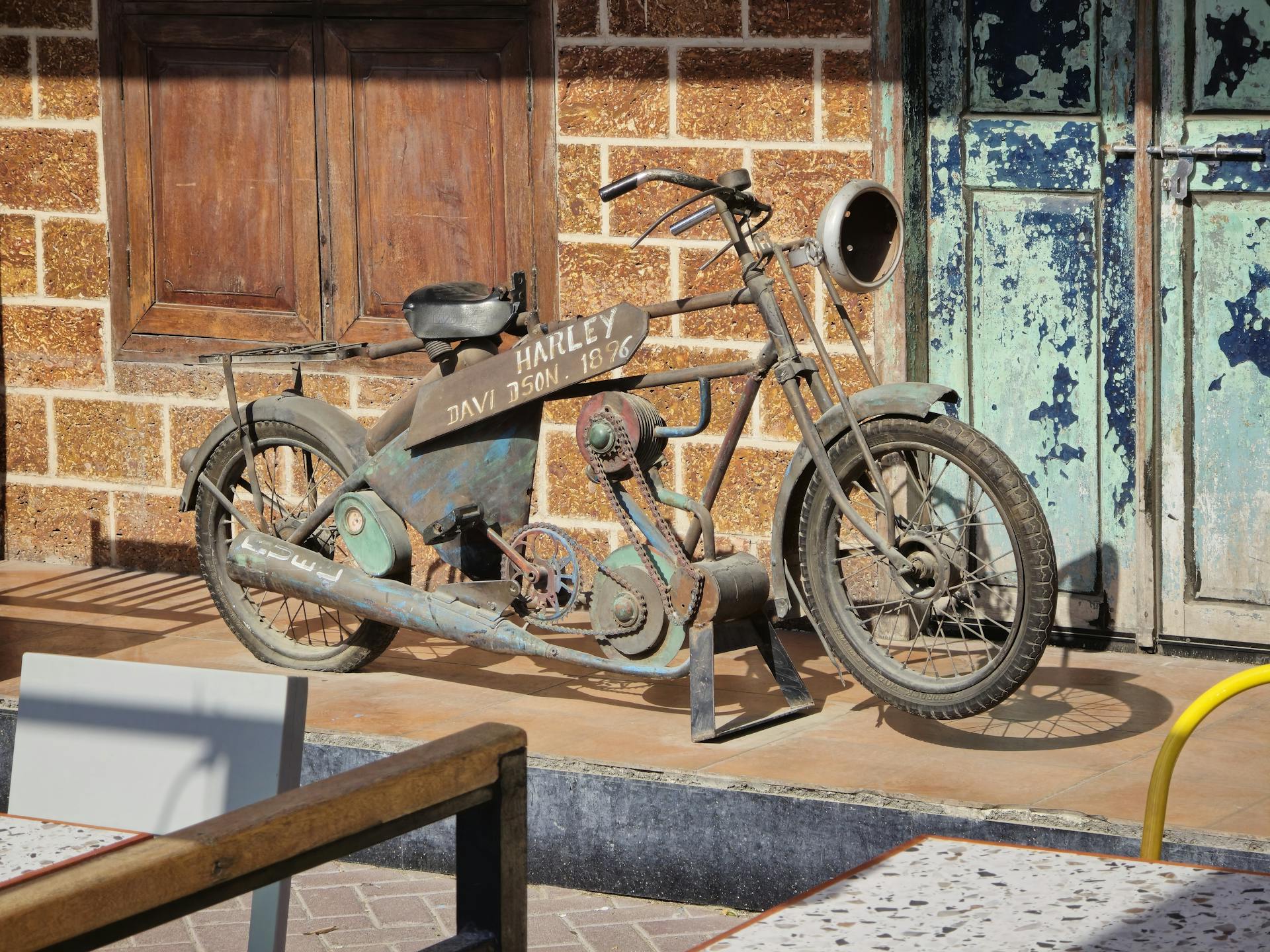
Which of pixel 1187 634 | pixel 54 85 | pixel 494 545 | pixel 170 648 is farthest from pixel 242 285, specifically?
pixel 1187 634

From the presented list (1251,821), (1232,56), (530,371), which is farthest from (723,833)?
(1232,56)

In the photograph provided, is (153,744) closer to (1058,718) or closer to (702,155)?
(1058,718)

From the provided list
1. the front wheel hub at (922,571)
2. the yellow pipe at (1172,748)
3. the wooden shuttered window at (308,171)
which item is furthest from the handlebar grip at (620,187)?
the yellow pipe at (1172,748)

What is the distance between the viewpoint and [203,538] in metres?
6.07

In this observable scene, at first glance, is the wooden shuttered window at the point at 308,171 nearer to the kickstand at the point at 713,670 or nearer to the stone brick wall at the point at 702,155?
the stone brick wall at the point at 702,155

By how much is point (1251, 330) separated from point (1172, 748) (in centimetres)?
327

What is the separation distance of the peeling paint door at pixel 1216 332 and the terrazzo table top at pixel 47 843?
4.23 m

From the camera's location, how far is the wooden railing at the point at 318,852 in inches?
62.3

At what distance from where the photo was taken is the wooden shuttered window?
22.1ft

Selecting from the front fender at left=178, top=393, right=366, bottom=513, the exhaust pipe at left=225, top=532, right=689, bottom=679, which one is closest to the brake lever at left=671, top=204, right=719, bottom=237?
the exhaust pipe at left=225, top=532, right=689, bottom=679

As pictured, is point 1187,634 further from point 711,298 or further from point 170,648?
point 170,648

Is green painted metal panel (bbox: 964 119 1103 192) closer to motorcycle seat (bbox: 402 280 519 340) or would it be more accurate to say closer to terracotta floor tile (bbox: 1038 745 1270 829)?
motorcycle seat (bbox: 402 280 519 340)

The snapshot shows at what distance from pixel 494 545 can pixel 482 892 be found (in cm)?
349

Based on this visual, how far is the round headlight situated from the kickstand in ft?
2.88
